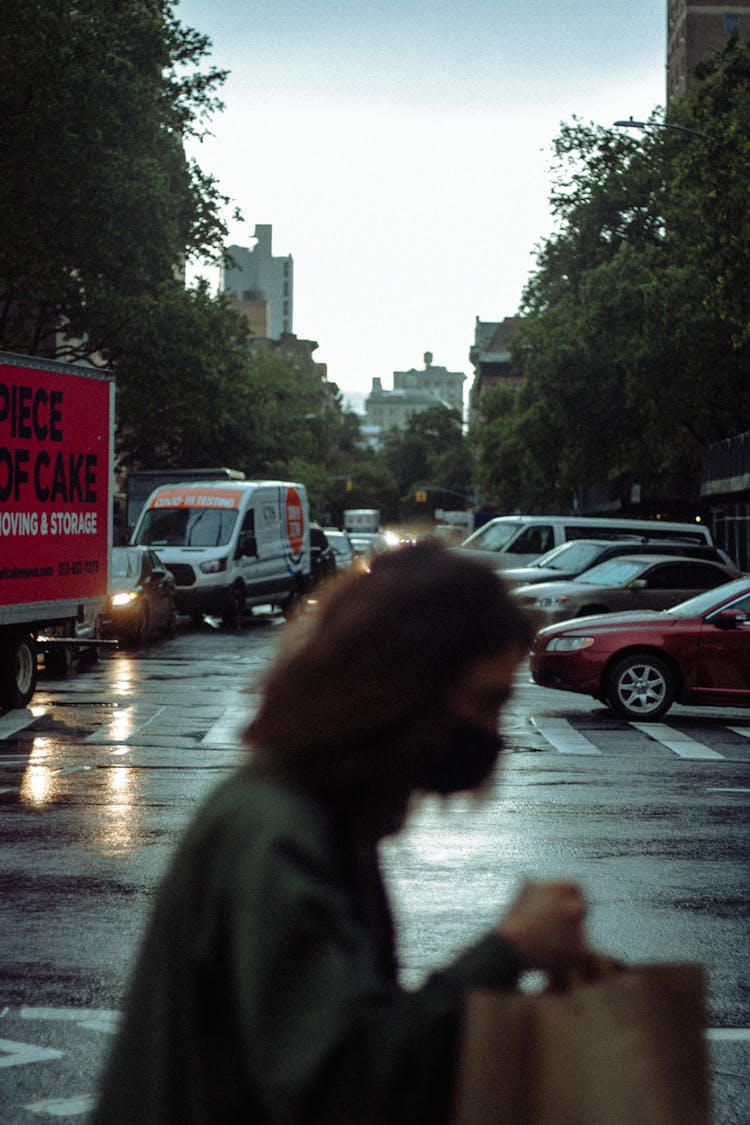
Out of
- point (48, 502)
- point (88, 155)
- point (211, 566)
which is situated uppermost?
point (88, 155)

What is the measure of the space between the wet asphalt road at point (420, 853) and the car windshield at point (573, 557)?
11.9 metres

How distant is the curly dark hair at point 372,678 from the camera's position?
207 cm

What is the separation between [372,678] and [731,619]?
614 inches

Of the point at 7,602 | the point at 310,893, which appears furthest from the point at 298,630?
the point at 7,602

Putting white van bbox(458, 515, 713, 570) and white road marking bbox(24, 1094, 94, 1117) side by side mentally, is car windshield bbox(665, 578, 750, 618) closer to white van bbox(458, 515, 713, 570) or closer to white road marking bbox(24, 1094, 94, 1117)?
white road marking bbox(24, 1094, 94, 1117)

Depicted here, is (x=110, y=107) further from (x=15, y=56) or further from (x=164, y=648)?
(x=164, y=648)

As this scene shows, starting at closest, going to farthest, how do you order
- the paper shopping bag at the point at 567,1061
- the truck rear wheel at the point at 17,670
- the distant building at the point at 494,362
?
the paper shopping bag at the point at 567,1061 → the truck rear wheel at the point at 17,670 → the distant building at the point at 494,362

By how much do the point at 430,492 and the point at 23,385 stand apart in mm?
152508

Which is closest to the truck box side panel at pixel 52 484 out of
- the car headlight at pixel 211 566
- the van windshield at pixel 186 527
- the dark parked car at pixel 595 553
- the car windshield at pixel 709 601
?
the car windshield at pixel 709 601

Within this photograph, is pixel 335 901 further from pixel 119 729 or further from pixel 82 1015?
pixel 119 729

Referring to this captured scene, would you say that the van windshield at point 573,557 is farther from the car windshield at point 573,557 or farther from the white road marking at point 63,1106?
the white road marking at point 63,1106

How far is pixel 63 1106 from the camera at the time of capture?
516cm

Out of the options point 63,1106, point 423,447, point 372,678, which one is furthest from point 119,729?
point 423,447

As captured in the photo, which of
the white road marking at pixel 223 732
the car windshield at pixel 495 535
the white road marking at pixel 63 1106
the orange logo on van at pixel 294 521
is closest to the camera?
the white road marking at pixel 63 1106
